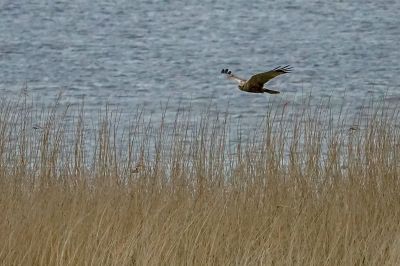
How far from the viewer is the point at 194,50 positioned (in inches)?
960

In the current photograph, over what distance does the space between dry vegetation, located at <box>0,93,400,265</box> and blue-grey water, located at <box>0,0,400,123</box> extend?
4.81 metres

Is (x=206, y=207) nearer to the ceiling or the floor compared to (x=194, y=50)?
nearer to the ceiling

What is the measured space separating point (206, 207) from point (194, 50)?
1704cm

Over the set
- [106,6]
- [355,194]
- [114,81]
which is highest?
[355,194]

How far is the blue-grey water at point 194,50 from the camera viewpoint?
17406mm

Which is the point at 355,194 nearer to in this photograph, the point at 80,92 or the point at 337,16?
the point at 80,92

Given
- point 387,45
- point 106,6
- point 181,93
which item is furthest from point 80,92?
point 106,6

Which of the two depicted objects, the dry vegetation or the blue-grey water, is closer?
the dry vegetation

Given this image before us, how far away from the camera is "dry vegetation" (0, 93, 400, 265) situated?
664 cm

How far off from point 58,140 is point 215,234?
2196 mm

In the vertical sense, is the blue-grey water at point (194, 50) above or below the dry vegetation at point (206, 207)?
below

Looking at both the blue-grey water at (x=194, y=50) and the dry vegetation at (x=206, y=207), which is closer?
the dry vegetation at (x=206, y=207)

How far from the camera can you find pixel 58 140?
28.5ft

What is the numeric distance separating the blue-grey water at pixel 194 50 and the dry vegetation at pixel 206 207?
481cm
